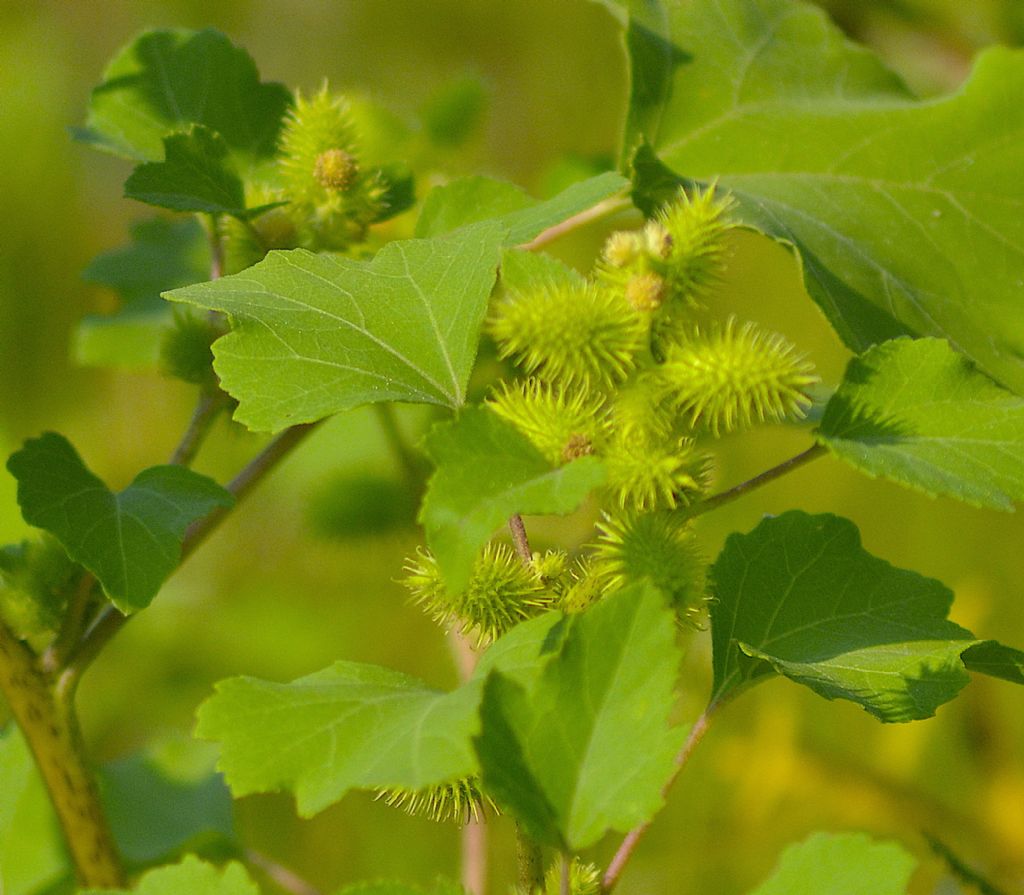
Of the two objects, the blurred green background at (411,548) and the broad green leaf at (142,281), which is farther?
the blurred green background at (411,548)

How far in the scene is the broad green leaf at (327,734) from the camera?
42 cm

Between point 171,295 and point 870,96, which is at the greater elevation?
point 171,295

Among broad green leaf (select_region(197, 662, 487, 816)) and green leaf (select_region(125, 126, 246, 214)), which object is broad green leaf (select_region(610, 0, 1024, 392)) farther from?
broad green leaf (select_region(197, 662, 487, 816))

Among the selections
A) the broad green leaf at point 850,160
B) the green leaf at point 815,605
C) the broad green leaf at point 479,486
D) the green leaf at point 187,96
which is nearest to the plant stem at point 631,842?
the green leaf at point 815,605

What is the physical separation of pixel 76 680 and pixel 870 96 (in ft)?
2.27

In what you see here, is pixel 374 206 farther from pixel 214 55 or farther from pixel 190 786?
pixel 190 786

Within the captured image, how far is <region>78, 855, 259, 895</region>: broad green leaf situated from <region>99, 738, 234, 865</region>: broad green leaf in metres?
0.49

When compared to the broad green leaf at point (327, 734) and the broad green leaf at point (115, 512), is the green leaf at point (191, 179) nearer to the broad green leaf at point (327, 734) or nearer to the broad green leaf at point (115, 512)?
the broad green leaf at point (115, 512)

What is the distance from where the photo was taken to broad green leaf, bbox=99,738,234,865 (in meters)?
1.01

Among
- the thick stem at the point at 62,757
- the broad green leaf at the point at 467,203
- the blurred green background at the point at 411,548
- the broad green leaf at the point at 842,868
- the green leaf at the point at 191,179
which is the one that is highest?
the green leaf at the point at 191,179

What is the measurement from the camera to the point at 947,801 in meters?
1.64

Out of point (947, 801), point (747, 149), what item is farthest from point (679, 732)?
point (947, 801)

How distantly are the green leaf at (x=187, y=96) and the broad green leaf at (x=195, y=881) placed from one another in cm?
53

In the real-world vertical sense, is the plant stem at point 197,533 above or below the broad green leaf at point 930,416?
below
